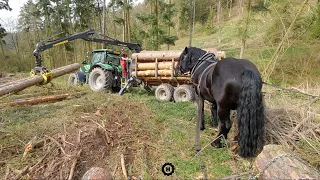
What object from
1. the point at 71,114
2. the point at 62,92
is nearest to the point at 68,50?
the point at 62,92

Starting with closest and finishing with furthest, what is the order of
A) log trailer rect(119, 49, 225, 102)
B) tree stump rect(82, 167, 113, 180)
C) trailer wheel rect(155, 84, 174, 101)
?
tree stump rect(82, 167, 113, 180) → log trailer rect(119, 49, 225, 102) → trailer wheel rect(155, 84, 174, 101)

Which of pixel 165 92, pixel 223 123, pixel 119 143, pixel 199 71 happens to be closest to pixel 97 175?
pixel 119 143

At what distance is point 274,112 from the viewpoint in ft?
16.2

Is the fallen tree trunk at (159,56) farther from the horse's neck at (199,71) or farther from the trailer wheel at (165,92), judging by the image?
the horse's neck at (199,71)

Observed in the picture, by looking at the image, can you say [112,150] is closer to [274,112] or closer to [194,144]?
[194,144]

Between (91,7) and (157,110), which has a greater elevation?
(91,7)

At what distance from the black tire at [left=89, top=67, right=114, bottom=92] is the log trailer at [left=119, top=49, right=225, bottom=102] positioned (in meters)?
1.25

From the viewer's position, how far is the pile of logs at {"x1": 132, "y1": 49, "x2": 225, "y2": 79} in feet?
26.5

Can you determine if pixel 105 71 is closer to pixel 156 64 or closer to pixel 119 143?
pixel 156 64

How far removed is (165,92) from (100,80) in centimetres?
344

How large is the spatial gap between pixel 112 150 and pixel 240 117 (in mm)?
2325

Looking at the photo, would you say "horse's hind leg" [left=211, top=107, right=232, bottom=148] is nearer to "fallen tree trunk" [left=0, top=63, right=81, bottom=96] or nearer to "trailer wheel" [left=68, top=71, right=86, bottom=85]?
"fallen tree trunk" [left=0, top=63, right=81, bottom=96]

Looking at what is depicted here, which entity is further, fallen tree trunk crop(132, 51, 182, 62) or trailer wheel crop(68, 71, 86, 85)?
trailer wheel crop(68, 71, 86, 85)

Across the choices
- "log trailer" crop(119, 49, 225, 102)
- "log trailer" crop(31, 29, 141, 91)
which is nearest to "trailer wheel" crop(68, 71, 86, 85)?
"log trailer" crop(31, 29, 141, 91)
